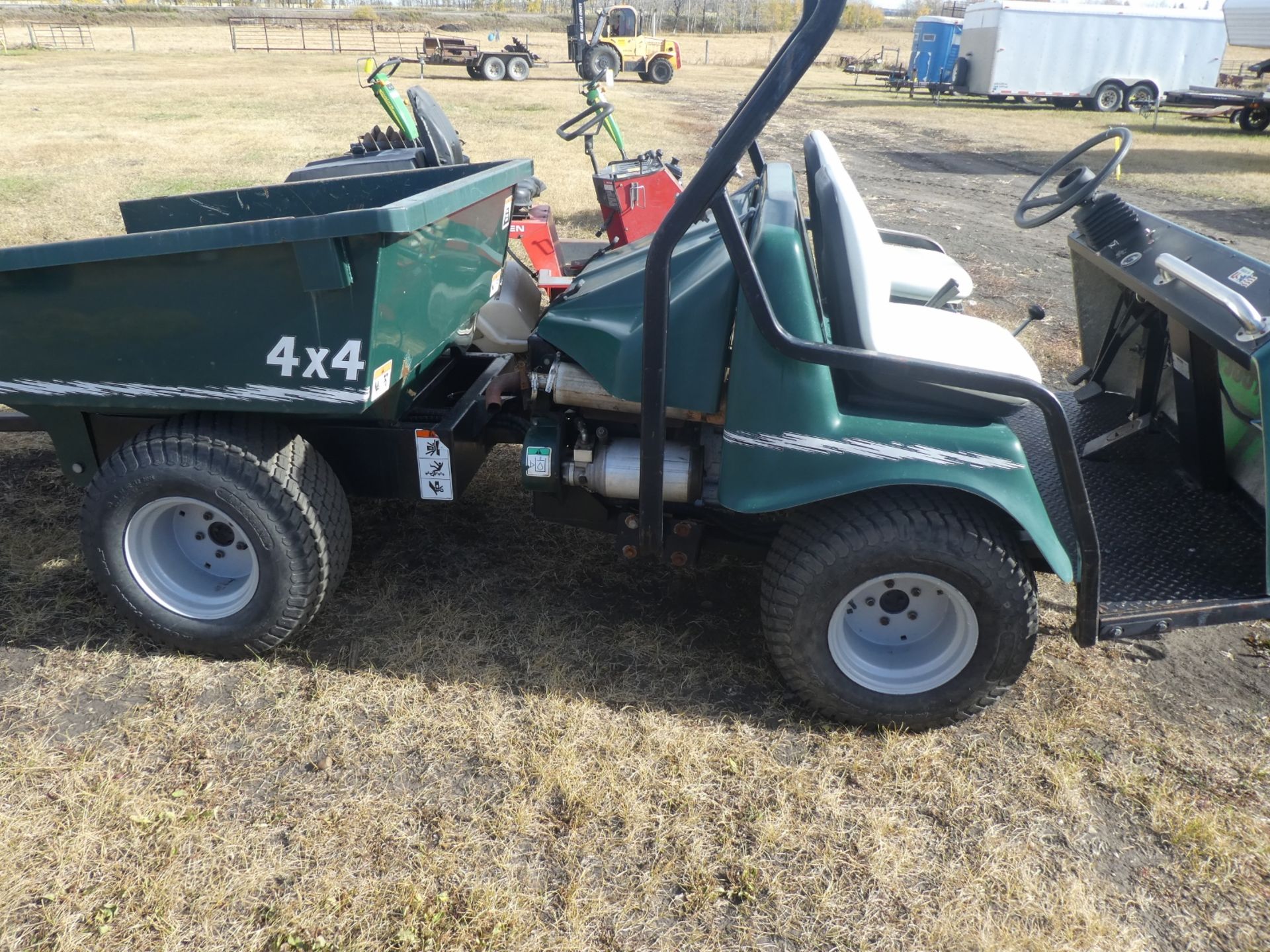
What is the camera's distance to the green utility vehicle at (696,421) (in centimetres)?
229

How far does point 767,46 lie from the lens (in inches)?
1746

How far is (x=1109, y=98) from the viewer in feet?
73.7

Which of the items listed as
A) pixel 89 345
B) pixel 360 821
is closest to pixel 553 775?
pixel 360 821

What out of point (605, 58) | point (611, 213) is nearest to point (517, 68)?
point (605, 58)

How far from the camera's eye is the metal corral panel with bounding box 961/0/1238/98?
21.5m

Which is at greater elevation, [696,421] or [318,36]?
[318,36]

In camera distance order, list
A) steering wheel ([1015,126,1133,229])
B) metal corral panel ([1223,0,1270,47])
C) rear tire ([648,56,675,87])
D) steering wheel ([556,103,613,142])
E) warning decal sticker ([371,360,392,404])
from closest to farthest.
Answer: warning decal sticker ([371,360,392,404]), steering wheel ([1015,126,1133,229]), steering wheel ([556,103,613,142]), metal corral panel ([1223,0,1270,47]), rear tire ([648,56,675,87])

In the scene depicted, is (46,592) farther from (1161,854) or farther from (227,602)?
(1161,854)

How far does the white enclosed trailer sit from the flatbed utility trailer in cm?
1302

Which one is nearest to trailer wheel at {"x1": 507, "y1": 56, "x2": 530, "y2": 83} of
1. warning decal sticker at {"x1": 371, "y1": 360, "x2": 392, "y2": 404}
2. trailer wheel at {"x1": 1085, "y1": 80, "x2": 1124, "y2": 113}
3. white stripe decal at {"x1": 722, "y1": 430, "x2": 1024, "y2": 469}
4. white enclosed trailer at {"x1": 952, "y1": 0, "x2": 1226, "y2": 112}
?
white enclosed trailer at {"x1": 952, "y1": 0, "x2": 1226, "y2": 112}

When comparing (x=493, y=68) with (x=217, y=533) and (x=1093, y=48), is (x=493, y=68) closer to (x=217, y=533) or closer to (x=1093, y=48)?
(x=1093, y=48)

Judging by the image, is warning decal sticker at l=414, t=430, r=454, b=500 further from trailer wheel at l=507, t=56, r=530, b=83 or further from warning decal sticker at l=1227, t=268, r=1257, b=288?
trailer wheel at l=507, t=56, r=530, b=83

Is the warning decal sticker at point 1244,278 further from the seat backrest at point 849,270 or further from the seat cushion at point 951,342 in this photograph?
the seat backrest at point 849,270

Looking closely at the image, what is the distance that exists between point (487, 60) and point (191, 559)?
26.6 m
